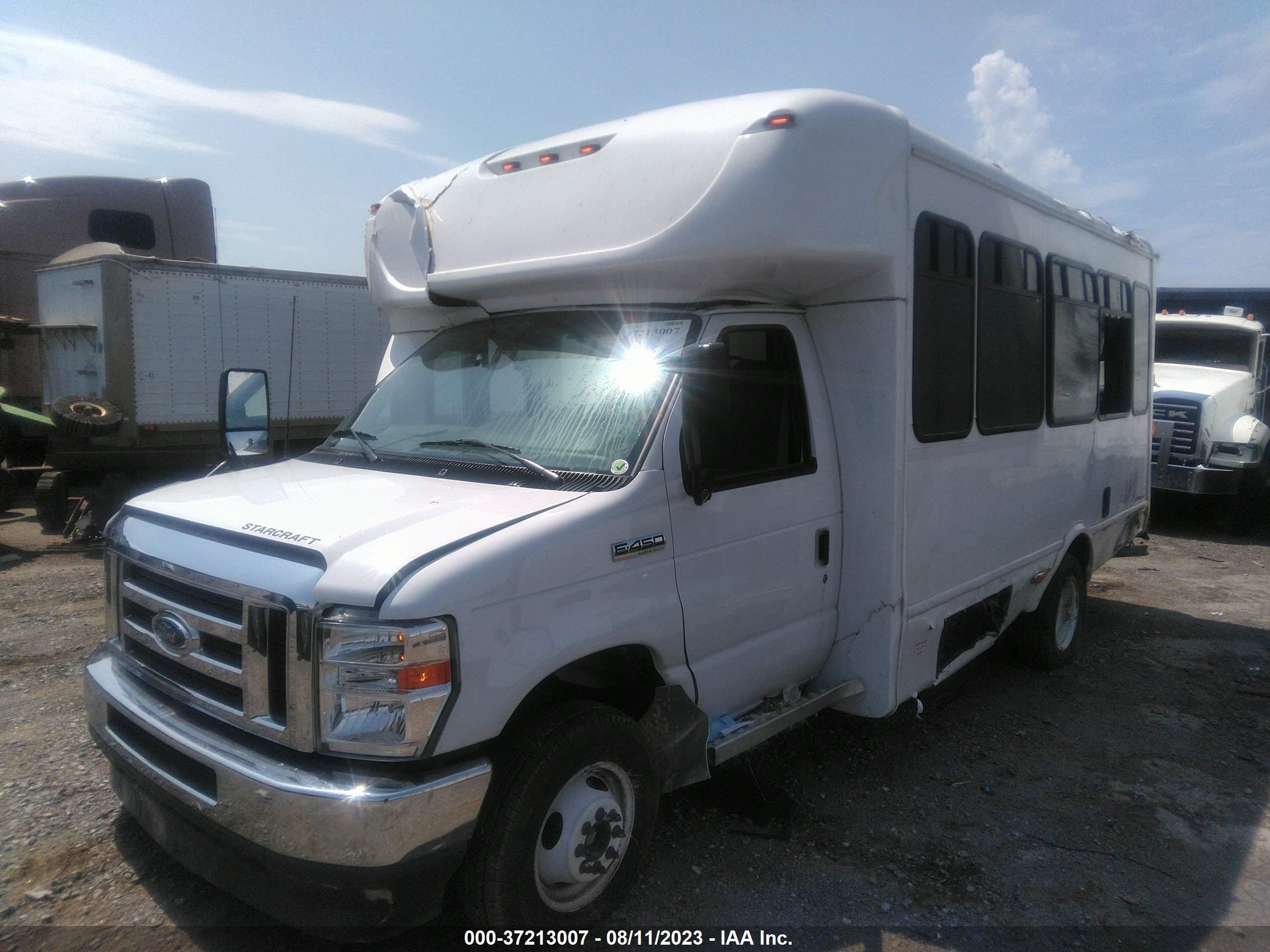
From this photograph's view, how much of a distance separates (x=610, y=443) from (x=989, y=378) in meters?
2.57

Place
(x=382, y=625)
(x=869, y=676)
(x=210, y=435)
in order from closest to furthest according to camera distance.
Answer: (x=382, y=625), (x=869, y=676), (x=210, y=435)

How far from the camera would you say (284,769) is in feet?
8.59

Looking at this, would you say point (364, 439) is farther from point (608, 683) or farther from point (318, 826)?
point (318, 826)

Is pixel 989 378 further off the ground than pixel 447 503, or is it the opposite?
pixel 989 378

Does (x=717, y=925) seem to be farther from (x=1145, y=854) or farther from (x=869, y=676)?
(x=1145, y=854)

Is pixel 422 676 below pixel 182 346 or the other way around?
below

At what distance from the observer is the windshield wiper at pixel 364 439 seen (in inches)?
151

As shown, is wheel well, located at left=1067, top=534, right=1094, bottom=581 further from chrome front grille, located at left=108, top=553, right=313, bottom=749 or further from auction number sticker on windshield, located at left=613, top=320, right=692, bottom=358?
chrome front grille, located at left=108, top=553, right=313, bottom=749

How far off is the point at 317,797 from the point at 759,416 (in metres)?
2.26

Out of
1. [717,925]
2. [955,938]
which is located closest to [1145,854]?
[955,938]

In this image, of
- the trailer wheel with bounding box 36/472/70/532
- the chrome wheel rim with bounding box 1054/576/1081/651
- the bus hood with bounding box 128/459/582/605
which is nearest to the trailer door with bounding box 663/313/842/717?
the bus hood with bounding box 128/459/582/605

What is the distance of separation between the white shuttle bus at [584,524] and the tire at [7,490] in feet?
29.2

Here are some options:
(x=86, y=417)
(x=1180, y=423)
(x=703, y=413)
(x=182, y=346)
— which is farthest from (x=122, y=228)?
(x=1180, y=423)

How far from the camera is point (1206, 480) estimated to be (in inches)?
423
